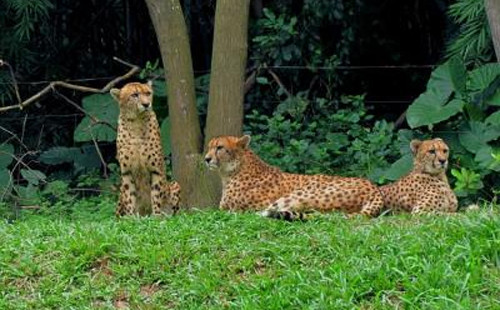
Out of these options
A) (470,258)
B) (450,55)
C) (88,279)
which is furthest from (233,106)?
(470,258)

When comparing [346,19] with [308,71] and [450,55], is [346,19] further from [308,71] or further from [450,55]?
[450,55]

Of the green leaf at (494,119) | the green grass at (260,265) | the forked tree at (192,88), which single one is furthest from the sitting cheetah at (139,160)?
the green leaf at (494,119)

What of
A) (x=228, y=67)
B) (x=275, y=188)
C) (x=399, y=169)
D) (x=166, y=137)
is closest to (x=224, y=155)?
(x=275, y=188)

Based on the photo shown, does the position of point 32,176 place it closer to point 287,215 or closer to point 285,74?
point 285,74

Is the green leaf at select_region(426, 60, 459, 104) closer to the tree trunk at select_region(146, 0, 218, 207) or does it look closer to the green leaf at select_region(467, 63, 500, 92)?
the green leaf at select_region(467, 63, 500, 92)

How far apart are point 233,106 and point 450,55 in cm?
229

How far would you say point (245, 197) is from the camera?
8680mm

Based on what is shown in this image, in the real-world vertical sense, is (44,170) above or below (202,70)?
below

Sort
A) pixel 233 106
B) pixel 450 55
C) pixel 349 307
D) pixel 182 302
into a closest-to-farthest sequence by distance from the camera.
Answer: pixel 349 307 < pixel 182 302 < pixel 233 106 < pixel 450 55

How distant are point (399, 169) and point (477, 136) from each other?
68 centimetres

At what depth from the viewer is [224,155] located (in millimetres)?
8844

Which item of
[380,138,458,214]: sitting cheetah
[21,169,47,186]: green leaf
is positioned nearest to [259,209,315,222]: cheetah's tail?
[380,138,458,214]: sitting cheetah

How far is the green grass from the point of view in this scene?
5934 millimetres

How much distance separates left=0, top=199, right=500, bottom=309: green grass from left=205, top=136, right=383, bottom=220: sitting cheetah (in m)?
0.53
